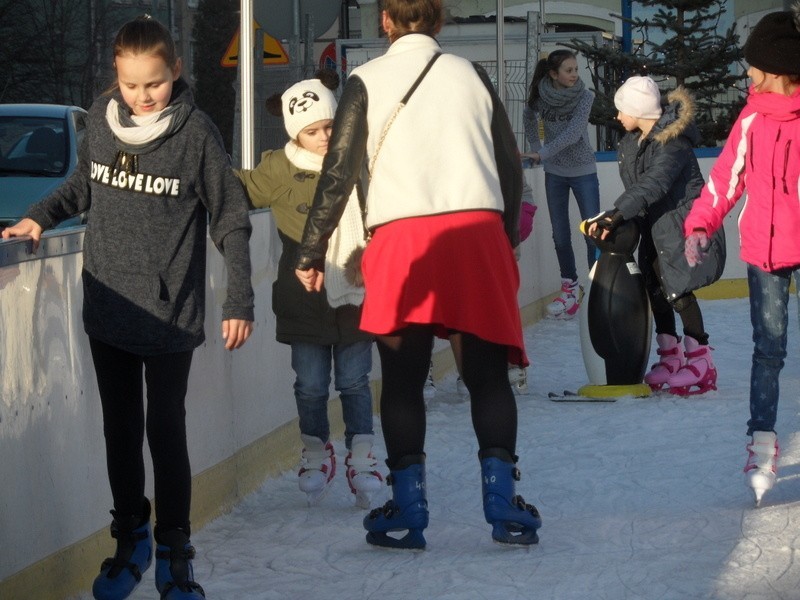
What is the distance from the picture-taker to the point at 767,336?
5.36m

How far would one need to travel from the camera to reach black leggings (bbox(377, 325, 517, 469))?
4695 mm

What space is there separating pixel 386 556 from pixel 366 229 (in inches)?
37.8

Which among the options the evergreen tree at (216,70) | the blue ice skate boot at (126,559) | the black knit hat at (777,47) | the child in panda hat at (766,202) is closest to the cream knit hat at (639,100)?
the evergreen tree at (216,70)

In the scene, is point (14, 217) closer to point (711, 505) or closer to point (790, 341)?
point (711, 505)

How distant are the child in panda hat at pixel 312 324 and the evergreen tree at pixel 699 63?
15.4m

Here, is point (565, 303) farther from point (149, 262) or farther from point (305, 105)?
point (149, 262)

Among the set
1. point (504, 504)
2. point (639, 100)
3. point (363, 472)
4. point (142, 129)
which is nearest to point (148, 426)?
point (142, 129)

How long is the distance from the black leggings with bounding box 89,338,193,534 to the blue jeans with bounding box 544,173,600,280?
7438 millimetres

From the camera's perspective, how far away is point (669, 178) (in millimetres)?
7797

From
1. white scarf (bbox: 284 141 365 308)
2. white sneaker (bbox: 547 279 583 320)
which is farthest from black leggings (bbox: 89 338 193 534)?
white sneaker (bbox: 547 279 583 320)

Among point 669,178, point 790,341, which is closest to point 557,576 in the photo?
point 669,178

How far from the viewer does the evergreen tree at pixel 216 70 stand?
5902 millimetres

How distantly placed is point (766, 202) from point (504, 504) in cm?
140

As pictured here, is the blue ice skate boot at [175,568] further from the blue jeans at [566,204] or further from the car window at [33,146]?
the blue jeans at [566,204]
